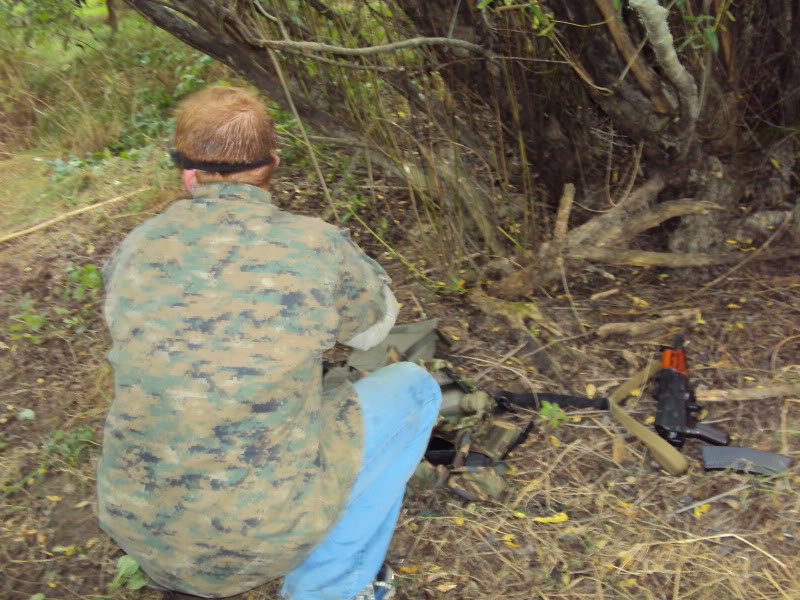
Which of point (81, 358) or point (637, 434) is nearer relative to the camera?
point (637, 434)

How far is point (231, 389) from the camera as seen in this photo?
149 centimetres

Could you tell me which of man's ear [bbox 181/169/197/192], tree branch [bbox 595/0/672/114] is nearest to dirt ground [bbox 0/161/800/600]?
tree branch [bbox 595/0/672/114]

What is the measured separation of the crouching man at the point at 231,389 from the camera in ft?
4.95

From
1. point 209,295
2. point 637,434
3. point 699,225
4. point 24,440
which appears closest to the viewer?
point 209,295

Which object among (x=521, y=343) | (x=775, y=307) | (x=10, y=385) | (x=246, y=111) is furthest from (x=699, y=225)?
(x=10, y=385)

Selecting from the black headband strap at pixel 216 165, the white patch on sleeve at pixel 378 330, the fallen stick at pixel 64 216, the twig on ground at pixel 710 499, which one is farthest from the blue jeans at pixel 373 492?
the fallen stick at pixel 64 216

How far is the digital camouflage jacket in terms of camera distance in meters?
1.50

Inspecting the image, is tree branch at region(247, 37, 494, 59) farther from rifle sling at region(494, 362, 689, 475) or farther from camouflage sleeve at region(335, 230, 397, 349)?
rifle sling at region(494, 362, 689, 475)

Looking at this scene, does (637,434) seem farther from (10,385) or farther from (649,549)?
(10,385)

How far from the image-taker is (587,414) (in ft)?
8.67

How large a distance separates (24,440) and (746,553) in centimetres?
267

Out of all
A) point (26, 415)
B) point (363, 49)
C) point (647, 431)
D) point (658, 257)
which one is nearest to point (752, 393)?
point (647, 431)

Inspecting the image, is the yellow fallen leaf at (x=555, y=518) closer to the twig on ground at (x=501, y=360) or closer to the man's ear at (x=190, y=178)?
the twig on ground at (x=501, y=360)

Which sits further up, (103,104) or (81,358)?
(103,104)
